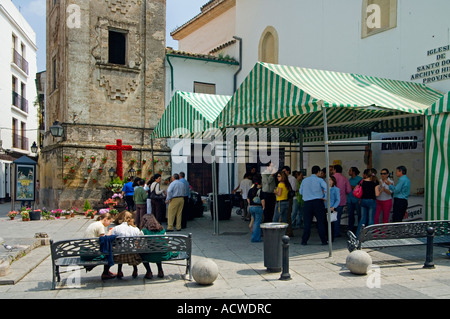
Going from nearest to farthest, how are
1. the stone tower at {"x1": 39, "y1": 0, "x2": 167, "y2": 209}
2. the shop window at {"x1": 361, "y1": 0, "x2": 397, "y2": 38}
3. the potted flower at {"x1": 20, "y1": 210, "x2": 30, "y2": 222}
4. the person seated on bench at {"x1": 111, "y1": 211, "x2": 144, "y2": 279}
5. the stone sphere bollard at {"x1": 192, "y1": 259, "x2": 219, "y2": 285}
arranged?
the stone sphere bollard at {"x1": 192, "y1": 259, "x2": 219, "y2": 285}, the person seated on bench at {"x1": 111, "y1": 211, "x2": 144, "y2": 279}, the shop window at {"x1": 361, "y1": 0, "x2": 397, "y2": 38}, the potted flower at {"x1": 20, "y1": 210, "x2": 30, "y2": 222}, the stone tower at {"x1": 39, "y1": 0, "x2": 167, "y2": 209}

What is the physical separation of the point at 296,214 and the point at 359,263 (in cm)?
547

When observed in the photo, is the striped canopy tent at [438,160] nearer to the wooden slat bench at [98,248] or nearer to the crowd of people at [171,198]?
the wooden slat bench at [98,248]

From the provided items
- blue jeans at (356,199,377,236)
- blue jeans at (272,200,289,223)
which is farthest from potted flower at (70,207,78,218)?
blue jeans at (356,199,377,236)

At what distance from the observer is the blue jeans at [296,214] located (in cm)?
1224

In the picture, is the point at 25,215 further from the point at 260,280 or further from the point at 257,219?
the point at 260,280

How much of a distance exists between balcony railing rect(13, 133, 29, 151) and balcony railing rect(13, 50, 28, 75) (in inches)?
212

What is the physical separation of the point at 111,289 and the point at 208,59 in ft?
50.4

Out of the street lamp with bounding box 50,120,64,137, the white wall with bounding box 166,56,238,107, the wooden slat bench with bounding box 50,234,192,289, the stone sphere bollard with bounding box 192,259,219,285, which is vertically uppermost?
the white wall with bounding box 166,56,238,107

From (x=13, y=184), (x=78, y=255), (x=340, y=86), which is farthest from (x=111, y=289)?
(x=13, y=184)

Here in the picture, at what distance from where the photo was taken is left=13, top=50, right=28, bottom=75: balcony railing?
31.2 metres

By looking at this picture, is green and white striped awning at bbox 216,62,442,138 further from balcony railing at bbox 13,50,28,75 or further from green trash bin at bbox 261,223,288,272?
balcony railing at bbox 13,50,28,75

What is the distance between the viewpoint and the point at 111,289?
634 centimetres

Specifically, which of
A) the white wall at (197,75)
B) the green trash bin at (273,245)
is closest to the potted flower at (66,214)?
the white wall at (197,75)
